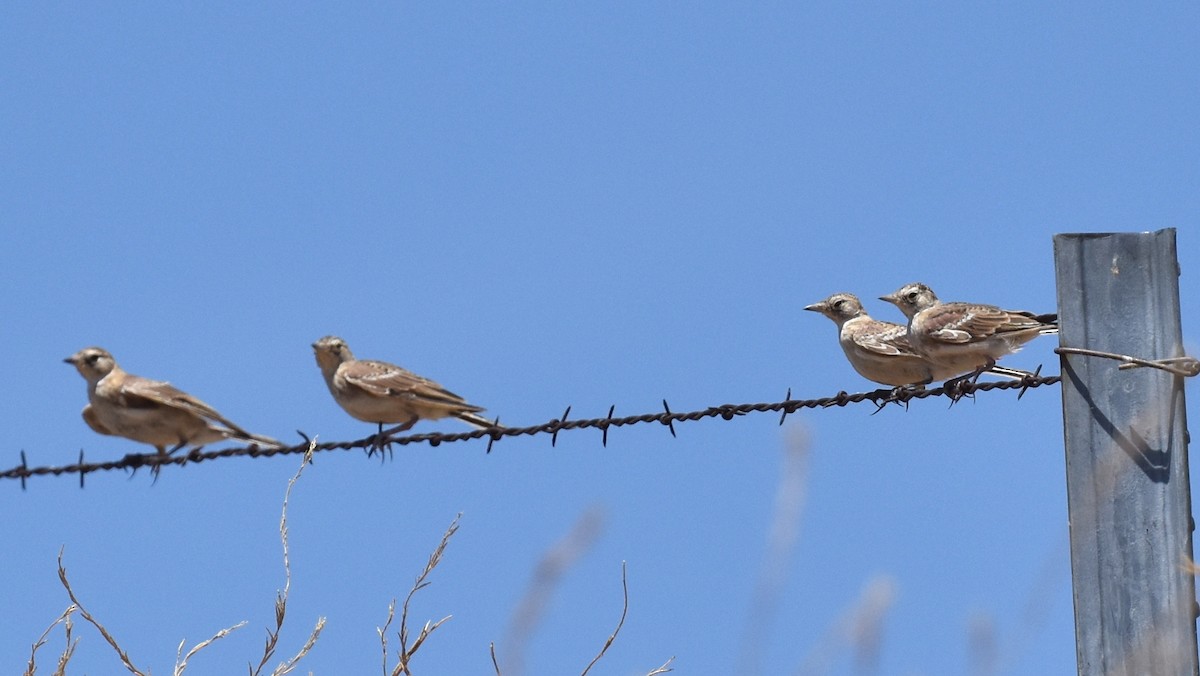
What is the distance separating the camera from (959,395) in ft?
24.5

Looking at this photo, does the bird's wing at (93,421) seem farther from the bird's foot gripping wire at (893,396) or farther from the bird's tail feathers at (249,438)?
the bird's foot gripping wire at (893,396)

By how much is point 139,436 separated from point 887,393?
251 inches

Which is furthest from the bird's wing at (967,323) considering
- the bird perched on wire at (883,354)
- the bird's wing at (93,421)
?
the bird's wing at (93,421)

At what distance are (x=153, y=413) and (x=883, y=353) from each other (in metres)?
5.30

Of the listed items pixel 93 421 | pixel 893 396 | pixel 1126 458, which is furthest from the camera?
pixel 93 421

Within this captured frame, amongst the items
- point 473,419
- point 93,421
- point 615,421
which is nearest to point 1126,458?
point 615,421

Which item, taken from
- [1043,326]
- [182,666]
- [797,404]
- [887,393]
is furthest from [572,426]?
[1043,326]

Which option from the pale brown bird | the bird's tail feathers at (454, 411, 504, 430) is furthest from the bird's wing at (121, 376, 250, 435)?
the pale brown bird

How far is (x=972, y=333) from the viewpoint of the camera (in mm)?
9430

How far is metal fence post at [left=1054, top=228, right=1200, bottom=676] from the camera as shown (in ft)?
14.4

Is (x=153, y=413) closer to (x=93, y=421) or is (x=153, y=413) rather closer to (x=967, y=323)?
(x=93, y=421)

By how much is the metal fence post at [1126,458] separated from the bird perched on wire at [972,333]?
4371 mm

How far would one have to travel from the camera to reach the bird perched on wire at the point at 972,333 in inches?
369

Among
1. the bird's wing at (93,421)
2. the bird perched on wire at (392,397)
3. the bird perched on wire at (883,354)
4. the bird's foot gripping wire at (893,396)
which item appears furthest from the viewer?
the bird's wing at (93,421)
